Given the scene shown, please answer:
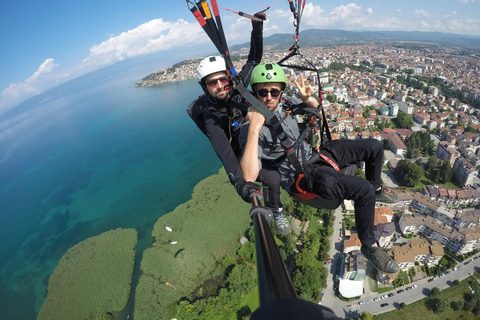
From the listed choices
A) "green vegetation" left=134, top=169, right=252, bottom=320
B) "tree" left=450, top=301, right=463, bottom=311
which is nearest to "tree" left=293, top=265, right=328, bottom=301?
"green vegetation" left=134, top=169, right=252, bottom=320

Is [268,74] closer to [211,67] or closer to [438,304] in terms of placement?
[211,67]

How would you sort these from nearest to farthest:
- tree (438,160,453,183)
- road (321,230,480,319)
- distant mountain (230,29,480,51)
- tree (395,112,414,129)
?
road (321,230,480,319) < tree (438,160,453,183) < tree (395,112,414,129) < distant mountain (230,29,480,51)

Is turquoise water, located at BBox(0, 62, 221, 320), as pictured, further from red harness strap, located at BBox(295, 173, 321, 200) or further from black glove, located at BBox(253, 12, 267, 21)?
black glove, located at BBox(253, 12, 267, 21)

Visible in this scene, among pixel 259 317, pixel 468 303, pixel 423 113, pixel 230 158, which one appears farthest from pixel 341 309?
pixel 423 113

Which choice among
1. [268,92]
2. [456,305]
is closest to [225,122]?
[268,92]

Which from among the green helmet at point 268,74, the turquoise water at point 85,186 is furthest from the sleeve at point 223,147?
the turquoise water at point 85,186
